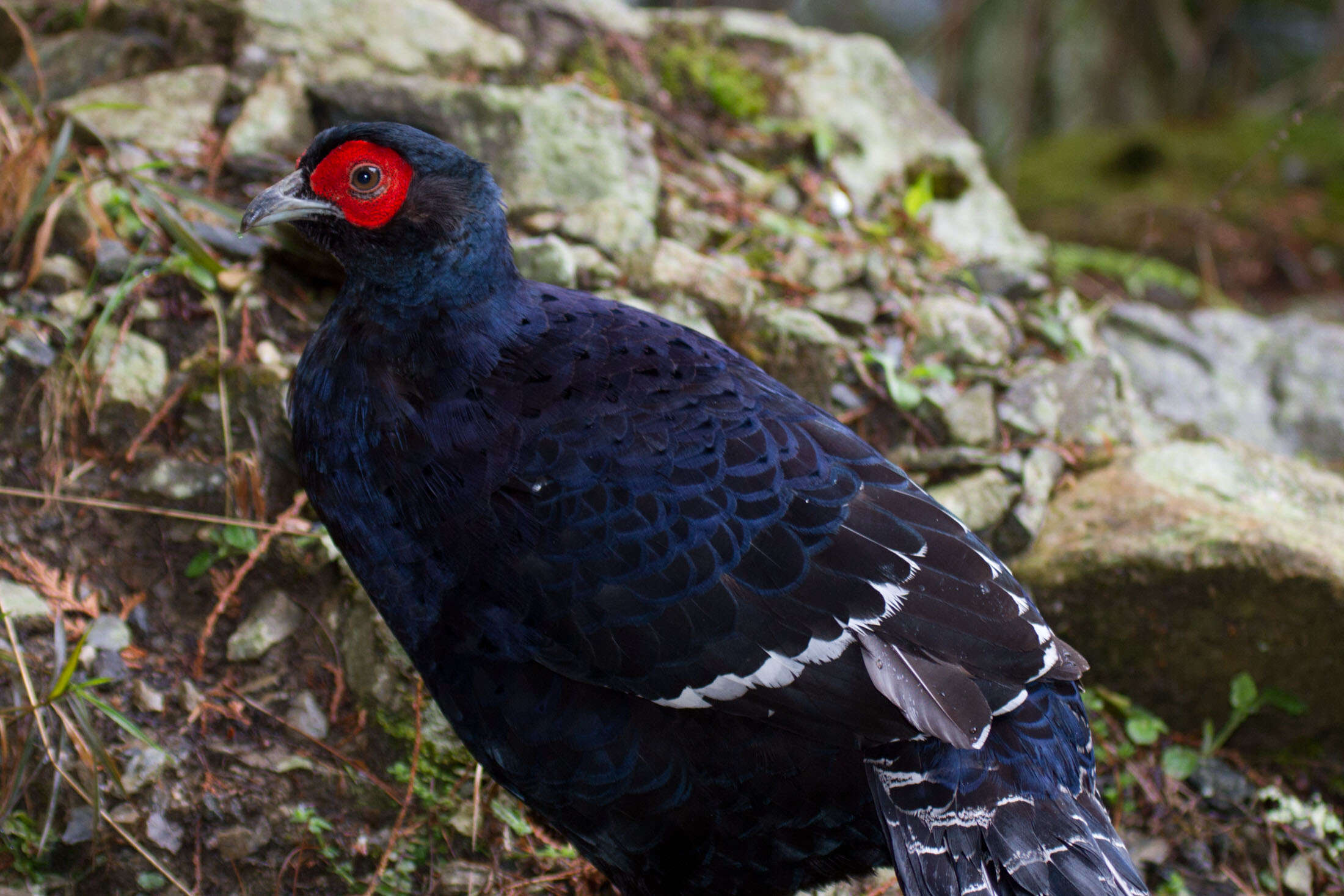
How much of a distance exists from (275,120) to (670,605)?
300 centimetres

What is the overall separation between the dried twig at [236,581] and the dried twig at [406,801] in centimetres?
66

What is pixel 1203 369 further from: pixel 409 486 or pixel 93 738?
pixel 93 738

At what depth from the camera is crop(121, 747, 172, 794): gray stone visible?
2854 millimetres

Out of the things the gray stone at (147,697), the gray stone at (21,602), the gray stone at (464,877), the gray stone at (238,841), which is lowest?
the gray stone at (238,841)

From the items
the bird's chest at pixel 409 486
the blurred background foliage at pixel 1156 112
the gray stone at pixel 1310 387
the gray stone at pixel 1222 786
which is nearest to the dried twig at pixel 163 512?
the bird's chest at pixel 409 486

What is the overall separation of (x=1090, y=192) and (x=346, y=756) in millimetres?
9380

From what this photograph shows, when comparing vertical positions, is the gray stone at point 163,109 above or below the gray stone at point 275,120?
below

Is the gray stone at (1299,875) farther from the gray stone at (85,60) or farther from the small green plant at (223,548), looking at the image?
the gray stone at (85,60)

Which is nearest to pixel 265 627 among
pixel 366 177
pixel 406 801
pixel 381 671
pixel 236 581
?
pixel 236 581

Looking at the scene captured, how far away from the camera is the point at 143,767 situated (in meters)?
2.88

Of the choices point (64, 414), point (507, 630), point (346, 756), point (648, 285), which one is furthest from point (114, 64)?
point (507, 630)

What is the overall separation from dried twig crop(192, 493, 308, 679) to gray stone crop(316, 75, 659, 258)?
63.4 inches

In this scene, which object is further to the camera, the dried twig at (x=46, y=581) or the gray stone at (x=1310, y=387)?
the gray stone at (x=1310, y=387)

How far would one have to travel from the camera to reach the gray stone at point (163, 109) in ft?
13.5
